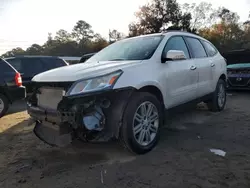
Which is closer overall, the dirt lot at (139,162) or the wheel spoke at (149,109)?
the dirt lot at (139,162)

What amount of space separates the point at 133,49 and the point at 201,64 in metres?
1.57

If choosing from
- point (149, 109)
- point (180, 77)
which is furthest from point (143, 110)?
point (180, 77)

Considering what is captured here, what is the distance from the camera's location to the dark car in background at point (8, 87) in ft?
20.8

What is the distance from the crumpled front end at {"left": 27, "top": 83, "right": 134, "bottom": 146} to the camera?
3.03 metres

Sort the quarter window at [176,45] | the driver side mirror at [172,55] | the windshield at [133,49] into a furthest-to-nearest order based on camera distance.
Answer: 1. the quarter window at [176,45]
2. the windshield at [133,49]
3. the driver side mirror at [172,55]

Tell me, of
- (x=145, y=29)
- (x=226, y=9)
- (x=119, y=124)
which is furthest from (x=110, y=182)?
(x=226, y=9)

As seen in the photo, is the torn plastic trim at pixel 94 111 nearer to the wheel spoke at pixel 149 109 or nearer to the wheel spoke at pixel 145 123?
the wheel spoke at pixel 145 123

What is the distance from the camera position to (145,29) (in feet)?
155

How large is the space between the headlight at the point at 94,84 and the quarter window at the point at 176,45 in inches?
51.7

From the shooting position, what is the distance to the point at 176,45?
452 centimetres

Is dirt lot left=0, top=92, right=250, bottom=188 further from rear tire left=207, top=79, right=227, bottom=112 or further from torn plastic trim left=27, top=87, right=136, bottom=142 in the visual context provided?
rear tire left=207, top=79, right=227, bottom=112

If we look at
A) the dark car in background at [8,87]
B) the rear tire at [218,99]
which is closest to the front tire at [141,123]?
the rear tire at [218,99]

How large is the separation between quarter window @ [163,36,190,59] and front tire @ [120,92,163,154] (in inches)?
38.8

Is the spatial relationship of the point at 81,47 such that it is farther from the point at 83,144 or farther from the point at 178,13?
the point at 83,144
